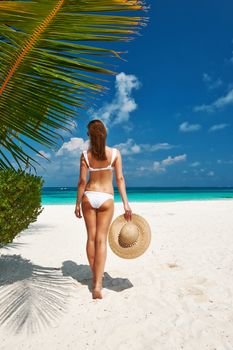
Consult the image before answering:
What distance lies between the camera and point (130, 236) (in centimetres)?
455

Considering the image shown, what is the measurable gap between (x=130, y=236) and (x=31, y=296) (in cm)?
142

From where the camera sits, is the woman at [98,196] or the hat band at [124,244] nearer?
the woman at [98,196]

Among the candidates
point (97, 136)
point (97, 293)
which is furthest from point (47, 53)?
point (97, 293)

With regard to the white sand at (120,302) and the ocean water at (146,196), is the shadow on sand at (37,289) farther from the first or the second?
the ocean water at (146,196)

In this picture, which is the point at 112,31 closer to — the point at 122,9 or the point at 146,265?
the point at 122,9

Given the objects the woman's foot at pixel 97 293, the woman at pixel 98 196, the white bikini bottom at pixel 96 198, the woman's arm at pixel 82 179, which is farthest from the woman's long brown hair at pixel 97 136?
the woman's foot at pixel 97 293

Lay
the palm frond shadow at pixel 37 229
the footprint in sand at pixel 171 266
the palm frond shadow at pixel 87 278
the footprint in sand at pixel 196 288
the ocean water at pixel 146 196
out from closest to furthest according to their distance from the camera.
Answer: the footprint in sand at pixel 196 288 → the palm frond shadow at pixel 87 278 → the footprint in sand at pixel 171 266 → the palm frond shadow at pixel 37 229 → the ocean water at pixel 146 196

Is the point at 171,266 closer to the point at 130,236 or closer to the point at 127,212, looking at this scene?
the point at 130,236

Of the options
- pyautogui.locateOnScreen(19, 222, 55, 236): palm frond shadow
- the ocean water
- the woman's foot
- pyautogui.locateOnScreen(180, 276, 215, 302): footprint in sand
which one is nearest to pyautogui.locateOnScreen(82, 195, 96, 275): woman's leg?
the woman's foot

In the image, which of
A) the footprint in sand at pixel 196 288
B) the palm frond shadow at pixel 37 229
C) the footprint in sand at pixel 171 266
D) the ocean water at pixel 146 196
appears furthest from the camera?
the ocean water at pixel 146 196

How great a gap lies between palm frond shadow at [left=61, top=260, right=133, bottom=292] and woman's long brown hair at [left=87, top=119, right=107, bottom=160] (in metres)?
1.85

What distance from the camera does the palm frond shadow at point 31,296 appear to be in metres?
3.59

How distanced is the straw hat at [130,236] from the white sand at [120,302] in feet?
1.70

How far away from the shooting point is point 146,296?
14.3 feet
